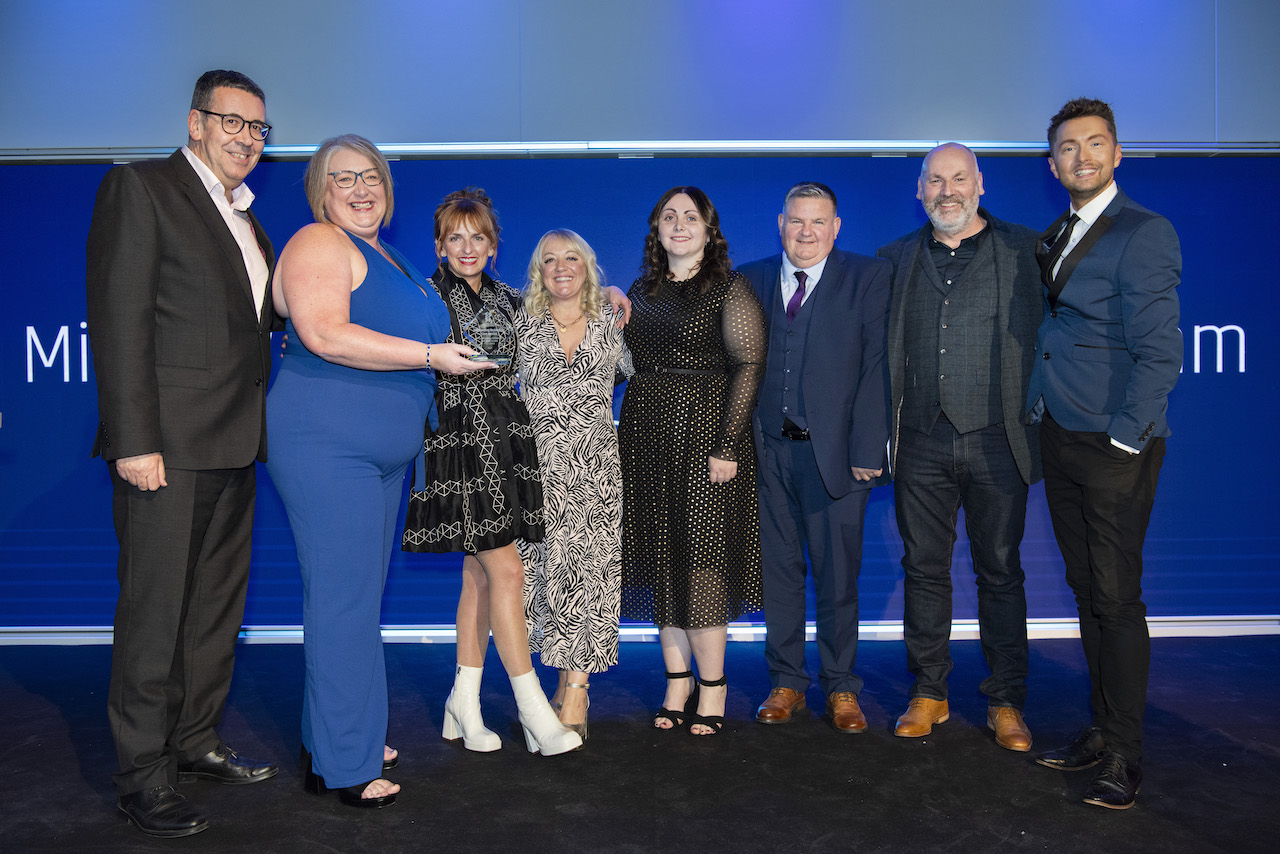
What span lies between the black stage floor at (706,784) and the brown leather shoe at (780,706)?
0.04 metres

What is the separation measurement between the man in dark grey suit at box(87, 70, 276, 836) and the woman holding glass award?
54 cm

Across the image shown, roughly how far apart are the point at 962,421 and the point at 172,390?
93.8 inches

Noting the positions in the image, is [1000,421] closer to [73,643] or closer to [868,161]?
[868,161]

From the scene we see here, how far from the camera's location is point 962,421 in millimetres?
3029

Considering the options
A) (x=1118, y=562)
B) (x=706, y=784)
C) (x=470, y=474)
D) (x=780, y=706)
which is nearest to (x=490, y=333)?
(x=470, y=474)

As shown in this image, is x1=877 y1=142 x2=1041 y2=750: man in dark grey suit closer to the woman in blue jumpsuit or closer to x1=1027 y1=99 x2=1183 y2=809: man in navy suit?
x1=1027 y1=99 x2=1183 y2=809: man in navy suit

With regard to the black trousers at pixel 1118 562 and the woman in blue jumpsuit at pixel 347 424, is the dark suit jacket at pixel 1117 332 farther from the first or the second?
the woman in blue jumpsuit at pixel 347 424

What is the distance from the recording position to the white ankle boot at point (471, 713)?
3.01 m

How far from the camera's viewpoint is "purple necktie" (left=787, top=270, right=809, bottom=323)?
3256 mm

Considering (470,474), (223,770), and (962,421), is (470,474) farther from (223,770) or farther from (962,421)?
(962,421)

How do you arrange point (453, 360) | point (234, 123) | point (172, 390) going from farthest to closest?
point (234, 123) < point (172, 390) < point (453, 360)

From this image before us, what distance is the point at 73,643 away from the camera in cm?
454

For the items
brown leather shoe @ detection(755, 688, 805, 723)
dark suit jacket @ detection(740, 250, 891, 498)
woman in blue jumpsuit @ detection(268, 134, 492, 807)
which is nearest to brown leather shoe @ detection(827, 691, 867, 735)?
brown leather shoe @ detection(755, 688, 805, 723)

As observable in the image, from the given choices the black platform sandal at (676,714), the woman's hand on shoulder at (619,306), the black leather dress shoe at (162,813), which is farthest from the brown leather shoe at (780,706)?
the black leather dress shoe at (162,813)
